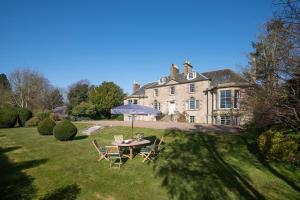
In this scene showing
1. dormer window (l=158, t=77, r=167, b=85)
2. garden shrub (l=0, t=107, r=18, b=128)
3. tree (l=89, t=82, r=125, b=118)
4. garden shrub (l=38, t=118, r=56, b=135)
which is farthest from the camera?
tree (l=89, t=82, r=125, b=118)

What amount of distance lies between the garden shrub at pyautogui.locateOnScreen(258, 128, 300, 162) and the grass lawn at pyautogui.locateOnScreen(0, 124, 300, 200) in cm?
50

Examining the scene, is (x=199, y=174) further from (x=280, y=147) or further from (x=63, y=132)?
(x=63, y=132)

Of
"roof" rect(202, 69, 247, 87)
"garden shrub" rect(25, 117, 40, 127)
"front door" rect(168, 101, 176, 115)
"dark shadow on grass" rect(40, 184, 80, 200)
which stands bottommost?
"dark shadow on grass" rect(40, 184, 80, 200)

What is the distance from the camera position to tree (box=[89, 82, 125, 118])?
4562 cm

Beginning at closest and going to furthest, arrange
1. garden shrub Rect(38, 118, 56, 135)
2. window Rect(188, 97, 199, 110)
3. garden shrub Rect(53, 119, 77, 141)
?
garden shrub Rect(53, 119, 77, 141), garden shrub Rect(38, 118, 56, 135), window Rect(188, 97, 199, 110)

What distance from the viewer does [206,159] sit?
11219mm

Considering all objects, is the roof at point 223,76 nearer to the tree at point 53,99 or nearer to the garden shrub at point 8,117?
the garden shrub at point 8,117

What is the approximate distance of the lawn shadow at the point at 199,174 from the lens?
7.39 meters

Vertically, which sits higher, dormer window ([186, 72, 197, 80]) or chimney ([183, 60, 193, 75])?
chimney ([183, 60, 193, 75])

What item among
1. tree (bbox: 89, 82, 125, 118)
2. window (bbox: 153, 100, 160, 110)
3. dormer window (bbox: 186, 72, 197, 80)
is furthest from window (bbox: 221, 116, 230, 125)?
tree (bbox: 89, 82, 125, 118)

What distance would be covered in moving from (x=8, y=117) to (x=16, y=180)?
22.6 meters

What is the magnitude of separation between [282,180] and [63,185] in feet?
27.6

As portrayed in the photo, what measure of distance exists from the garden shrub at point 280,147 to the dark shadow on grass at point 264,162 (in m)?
0.46

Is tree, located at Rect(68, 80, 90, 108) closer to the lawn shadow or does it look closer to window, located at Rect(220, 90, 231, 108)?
window, located at Rect(220, 90, 231, 108)
